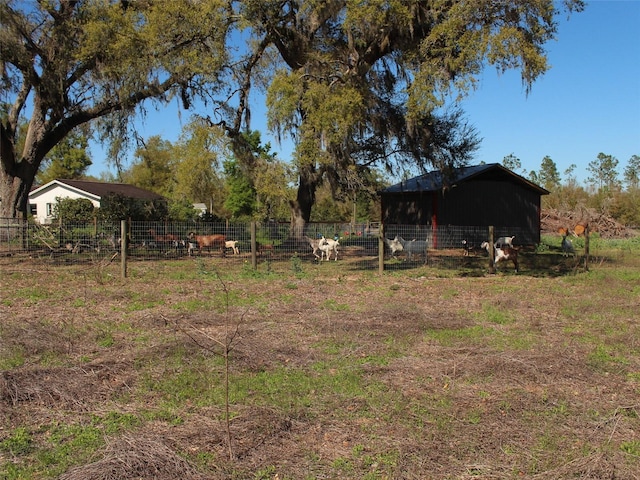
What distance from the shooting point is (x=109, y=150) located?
20000 millimetres

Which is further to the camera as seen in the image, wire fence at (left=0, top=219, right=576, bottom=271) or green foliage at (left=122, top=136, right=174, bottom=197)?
green foliage at (left=122, top=136, right=174, bottom=197)

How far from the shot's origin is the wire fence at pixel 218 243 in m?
14.4

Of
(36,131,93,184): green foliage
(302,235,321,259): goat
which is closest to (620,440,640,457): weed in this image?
(302,235,321,259): goat

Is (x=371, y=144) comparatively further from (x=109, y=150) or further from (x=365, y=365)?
(x=365, y=365)

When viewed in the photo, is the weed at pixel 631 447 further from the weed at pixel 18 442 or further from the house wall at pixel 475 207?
the house wall at pixel 475 207

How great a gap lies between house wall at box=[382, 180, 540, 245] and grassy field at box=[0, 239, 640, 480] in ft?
50.9

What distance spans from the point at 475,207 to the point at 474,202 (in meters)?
0.26

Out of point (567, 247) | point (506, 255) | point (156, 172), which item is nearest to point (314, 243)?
point (506, 255)

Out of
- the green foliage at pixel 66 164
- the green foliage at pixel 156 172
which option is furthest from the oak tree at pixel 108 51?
the green foliage at pixel 66 164

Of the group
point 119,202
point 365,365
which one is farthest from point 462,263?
point 119,202

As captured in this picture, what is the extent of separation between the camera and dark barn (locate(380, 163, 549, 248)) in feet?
82.7

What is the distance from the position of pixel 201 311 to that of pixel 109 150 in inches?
542

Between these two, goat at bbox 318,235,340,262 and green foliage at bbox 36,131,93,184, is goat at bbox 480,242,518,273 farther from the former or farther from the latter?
green foliage at bbox 36,131,93,184

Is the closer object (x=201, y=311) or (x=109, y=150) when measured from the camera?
(x=201, y=311)
